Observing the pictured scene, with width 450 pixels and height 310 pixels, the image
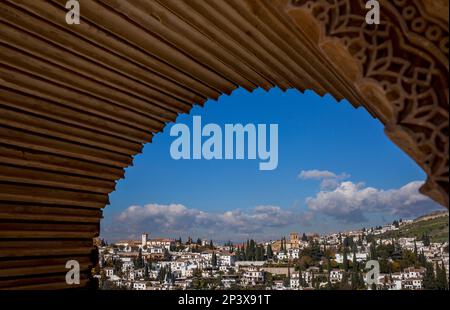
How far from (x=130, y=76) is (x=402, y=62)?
121 inches

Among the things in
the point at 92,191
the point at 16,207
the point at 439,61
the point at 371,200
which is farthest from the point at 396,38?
the point at 371,200

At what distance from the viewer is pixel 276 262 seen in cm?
870

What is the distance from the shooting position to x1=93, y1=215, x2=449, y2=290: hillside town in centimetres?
598

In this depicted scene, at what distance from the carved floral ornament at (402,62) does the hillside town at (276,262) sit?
10.5 ft

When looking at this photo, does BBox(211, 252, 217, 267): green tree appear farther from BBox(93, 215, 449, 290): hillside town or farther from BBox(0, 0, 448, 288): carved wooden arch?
BBox(0, 0, 448, 288): carved wooden arch

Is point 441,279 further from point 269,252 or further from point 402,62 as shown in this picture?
point 269,252

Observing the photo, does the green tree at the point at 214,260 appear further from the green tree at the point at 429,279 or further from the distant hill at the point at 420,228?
the green tree at the point at 429,279

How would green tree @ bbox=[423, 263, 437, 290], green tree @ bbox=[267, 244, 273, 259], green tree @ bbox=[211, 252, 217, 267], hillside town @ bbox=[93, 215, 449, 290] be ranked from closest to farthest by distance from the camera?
green tree @ bbox=[423, 263, 437, 290] < hillside town @ bbox=[93, 215, 449, 290] < green tree @ bbox=[211, 252, 217, 267] < green tree @ bbox=[267, 244, 273, 259]

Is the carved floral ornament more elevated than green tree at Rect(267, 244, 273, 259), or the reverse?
the carved floral ornament

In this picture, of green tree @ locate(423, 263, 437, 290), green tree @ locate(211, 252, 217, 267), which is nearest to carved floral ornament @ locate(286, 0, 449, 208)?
green tree @ locate(423, 263, 437, 290)

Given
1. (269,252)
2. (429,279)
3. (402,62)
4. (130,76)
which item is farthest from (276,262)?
(402,62)

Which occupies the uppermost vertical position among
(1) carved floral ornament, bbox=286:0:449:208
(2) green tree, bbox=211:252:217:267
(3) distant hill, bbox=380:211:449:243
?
(1) carved floral ornament, bbox=286:0:449:208

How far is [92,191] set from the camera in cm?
554
